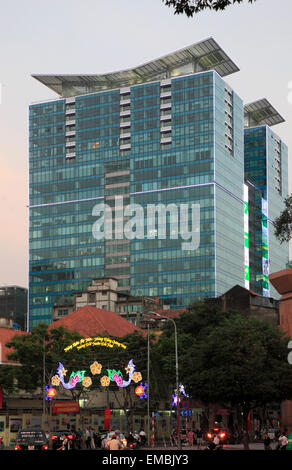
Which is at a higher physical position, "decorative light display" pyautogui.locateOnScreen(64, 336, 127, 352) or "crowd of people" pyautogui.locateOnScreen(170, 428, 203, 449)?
"decorative light display" pyautogui.locateOnScreen(64, 336, 127, 352)

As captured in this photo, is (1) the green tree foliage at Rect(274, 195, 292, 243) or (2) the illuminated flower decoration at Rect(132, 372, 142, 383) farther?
(2) the illuminated flower decoration at Rect(132, 372, 142, 383)

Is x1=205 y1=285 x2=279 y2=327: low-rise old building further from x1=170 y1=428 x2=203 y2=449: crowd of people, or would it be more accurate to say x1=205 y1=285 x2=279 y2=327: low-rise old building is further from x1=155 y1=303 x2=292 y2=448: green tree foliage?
x1=155 y1=303 x2=292 y2=448: green tree foliage

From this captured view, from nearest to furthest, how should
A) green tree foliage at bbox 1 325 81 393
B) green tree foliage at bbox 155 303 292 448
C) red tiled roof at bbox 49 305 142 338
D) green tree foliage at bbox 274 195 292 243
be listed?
green tree foliage at bbox 155 303 292 448
green tree foliage at bbox 274 195 292 243
green tree foliage at bbox 1 325 81 393
red tiled roof at bbox 49 305 142 338

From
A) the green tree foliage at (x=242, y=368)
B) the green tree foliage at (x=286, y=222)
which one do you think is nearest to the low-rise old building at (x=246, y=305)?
the green tree foliage at (x=242, y=368)

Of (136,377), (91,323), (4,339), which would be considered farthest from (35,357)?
(91,323)

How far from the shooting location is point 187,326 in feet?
311

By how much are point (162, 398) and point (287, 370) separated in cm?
2890

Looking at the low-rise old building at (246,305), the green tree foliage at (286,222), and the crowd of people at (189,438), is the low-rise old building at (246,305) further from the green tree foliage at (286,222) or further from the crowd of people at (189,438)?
the green tree foliage at (286,222)

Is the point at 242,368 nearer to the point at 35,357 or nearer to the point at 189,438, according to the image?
the point at 189,438

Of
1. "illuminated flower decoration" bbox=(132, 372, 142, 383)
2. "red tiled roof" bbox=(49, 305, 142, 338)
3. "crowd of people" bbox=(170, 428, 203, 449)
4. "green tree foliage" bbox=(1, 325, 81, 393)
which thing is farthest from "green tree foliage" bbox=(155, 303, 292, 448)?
"red tiled roof" bbox=(49, 305, 142, 338)

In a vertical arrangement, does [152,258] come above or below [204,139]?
below

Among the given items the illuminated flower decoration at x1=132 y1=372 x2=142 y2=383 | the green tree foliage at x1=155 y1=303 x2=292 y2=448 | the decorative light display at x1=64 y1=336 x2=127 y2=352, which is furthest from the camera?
the decorative light display at x1=64 y1=336 x2=127 y2=352
